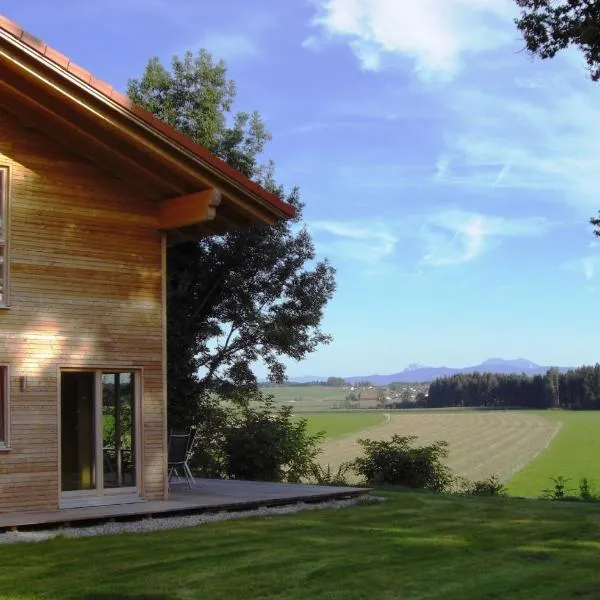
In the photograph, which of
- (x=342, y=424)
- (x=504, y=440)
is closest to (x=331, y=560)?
(x=504, y=440)

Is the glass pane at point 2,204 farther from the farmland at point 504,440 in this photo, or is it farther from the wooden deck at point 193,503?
the farmland at point 504,440

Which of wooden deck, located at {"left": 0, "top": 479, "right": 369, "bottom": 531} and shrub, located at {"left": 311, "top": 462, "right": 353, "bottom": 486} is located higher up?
wooden deck, located at {"left": 0, "top": 479, "right": 369, "bottom": 531}

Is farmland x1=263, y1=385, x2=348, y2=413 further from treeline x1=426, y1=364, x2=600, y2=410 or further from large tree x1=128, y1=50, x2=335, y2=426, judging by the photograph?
large tree x1=128, y1=50, x2=335, y2=426

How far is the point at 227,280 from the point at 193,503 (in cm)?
798

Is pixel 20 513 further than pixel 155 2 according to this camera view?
No

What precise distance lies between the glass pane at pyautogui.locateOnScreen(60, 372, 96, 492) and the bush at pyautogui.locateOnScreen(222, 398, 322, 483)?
5818 millimetres

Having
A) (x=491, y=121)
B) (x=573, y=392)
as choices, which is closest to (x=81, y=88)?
(x=491, y=121)

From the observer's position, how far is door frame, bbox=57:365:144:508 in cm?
966

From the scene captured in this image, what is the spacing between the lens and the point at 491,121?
111ft

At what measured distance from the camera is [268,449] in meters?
15.7

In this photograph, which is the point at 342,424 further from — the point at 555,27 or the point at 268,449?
the point at 555,27

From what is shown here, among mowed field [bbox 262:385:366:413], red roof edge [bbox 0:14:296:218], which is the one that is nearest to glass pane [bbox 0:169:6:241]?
red roof edge [bbox 0:14:296:218]

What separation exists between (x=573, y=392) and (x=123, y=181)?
84853 millimetres

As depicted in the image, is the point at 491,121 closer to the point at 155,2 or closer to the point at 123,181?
the point at 155,2
